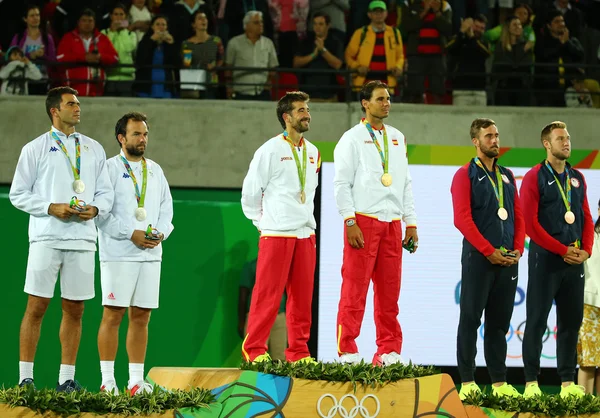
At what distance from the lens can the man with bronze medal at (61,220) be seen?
216 inches

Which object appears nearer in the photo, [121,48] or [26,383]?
[26,383]

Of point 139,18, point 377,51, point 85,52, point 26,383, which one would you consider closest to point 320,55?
point 377,51

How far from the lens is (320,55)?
29.8ft

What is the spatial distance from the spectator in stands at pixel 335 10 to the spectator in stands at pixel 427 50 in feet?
2.31

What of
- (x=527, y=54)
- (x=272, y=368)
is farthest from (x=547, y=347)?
(x=272, y=368)

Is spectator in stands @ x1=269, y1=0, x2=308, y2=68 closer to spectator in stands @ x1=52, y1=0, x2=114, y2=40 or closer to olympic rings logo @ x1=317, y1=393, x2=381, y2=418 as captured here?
spectator in stands @ x1=52, y1=0, x2=114, y2=40

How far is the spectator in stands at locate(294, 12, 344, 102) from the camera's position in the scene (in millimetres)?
9047

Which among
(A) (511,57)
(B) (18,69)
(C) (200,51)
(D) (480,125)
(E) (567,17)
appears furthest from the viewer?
(E) (567,17)

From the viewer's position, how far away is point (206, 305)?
8.84 meters

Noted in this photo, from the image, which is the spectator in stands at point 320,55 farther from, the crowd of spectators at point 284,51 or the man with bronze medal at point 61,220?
the man with bronze medal at point 61,220

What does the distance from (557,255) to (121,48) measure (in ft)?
15.7

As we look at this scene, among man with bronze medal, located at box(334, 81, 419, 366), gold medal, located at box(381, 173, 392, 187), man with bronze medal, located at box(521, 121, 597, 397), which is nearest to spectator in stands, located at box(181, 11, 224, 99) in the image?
man with bronze medal, located at box(334, 81, 419, 366)

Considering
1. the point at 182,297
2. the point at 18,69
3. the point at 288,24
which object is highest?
the point at 288,24

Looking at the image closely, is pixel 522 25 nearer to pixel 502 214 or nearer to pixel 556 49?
pixel 556 49
